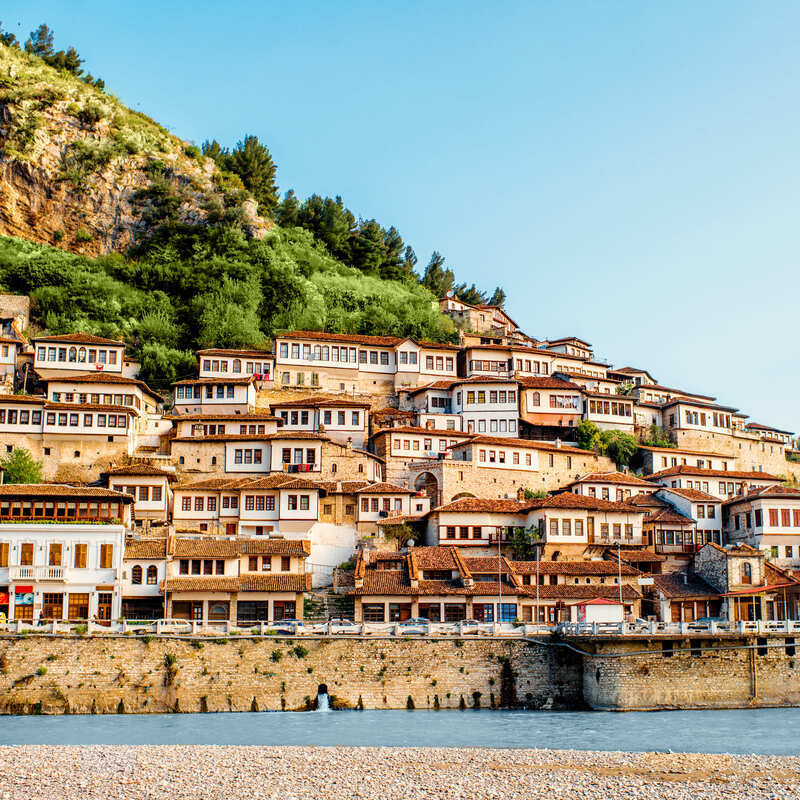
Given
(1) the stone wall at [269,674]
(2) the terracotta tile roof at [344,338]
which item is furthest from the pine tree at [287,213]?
(1) the stone wall at [269,674]

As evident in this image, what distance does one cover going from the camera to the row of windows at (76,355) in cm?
7375

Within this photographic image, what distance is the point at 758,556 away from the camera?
55156 millimetres

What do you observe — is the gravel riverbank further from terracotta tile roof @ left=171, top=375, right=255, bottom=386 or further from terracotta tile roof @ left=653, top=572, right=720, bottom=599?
terracotta tile roof @ left=171, top=375, right=255, bottom=386

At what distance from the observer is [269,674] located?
42.2m

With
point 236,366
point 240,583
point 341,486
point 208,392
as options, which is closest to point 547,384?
point 341,486

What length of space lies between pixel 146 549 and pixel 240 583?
5.20 metres

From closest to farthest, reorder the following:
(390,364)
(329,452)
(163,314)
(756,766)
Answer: (756,766), (329,452), (390,364), (163,314)

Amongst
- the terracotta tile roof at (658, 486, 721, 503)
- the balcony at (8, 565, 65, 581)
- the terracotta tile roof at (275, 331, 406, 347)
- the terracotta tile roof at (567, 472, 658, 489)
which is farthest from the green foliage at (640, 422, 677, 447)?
the balcony at (8, 565, 65, 581)

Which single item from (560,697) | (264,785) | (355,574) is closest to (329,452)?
(355,574)

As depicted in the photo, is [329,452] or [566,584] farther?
[329,452]

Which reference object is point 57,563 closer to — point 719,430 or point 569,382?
point 569,382

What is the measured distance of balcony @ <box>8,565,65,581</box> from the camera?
4784 cm

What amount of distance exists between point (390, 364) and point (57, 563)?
38250 mm

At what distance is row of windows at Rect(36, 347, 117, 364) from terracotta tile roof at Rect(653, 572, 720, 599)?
141 feet
